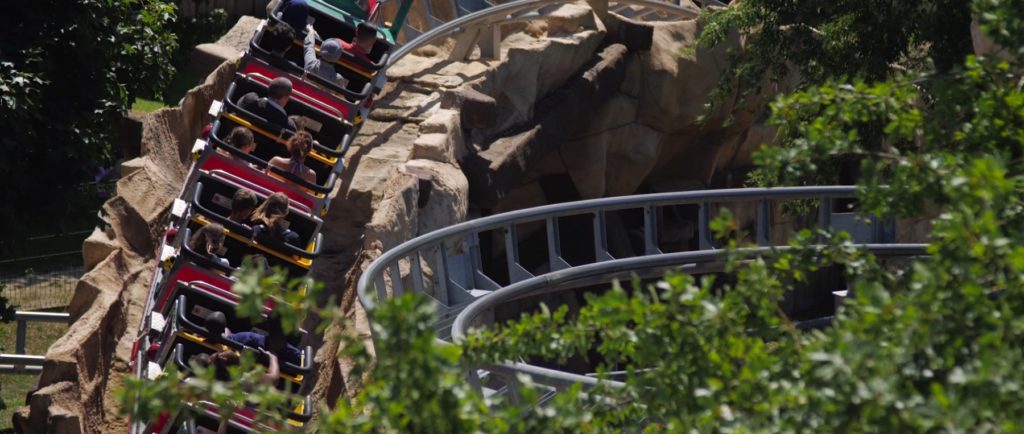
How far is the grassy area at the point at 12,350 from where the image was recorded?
1267 cm

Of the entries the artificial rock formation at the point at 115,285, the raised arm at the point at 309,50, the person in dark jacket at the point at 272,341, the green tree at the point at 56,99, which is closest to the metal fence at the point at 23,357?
the green tree at the point at 56,99

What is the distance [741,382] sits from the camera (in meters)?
3.67

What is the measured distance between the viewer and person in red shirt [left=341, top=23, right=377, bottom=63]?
11.9 meters

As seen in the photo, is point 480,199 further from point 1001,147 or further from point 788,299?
point 1001,147

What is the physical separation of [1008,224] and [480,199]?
10676 millimetres

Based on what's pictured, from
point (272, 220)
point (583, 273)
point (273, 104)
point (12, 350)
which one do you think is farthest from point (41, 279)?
point (583, 273)

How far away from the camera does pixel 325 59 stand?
11.6 metres

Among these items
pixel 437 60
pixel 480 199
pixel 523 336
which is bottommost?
pixel 480 199

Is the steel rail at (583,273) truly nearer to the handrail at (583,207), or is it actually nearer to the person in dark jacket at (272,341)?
the handrail at (583,207)

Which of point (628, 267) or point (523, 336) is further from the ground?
point (523, 336)

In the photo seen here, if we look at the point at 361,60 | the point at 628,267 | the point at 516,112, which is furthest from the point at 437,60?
the point at 628,267

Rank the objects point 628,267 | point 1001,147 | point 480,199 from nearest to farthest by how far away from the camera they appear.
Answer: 1. point 1001,147
2. point 628,267
3. point 480,199

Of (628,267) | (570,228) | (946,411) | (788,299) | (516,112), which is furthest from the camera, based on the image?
(788,299)

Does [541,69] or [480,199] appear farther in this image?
[541,69]
